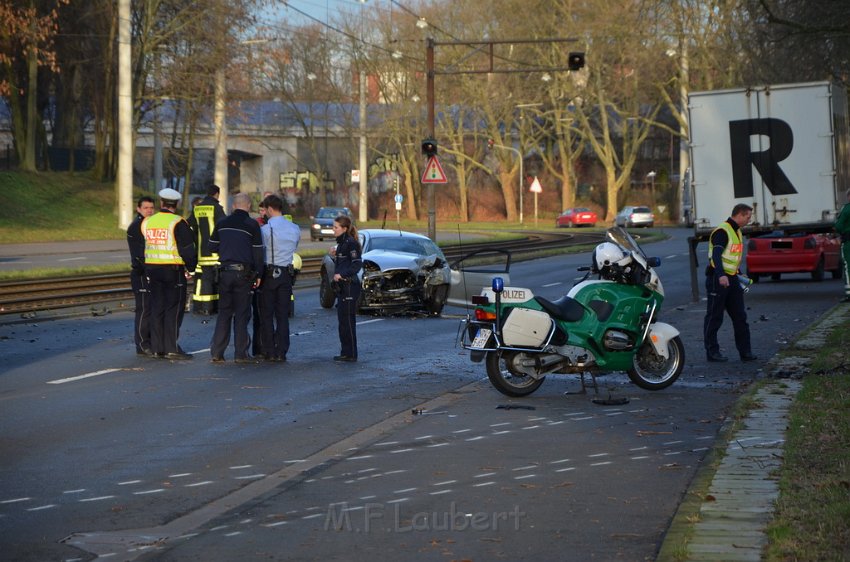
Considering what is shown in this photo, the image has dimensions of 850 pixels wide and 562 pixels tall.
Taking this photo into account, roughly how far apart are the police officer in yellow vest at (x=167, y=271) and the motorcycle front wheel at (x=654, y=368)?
5.23 meters

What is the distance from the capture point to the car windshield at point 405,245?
2216 cm

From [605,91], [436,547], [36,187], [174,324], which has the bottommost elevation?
[436,547]

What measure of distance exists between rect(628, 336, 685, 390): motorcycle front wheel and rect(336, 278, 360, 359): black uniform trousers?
11.9 ft

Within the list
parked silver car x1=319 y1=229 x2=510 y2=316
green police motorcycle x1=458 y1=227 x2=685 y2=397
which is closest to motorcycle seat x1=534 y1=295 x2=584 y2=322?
green police motorcycle x1=458 y1=227 x2=685 y2=397

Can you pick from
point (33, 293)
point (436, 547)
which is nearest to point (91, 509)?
point (436, 547)

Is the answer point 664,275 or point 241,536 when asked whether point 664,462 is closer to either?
point 241,536

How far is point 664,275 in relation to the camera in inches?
1264

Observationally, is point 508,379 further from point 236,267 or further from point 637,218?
point 637,218

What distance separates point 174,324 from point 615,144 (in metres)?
72.5

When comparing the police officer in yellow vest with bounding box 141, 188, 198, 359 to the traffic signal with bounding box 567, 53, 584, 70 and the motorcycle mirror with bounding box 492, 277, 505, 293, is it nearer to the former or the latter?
the motorcycle mirror with bounding box 492, 277, 505, 293

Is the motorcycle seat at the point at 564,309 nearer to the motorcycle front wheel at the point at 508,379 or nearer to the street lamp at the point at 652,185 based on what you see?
the motorcycle front wheel at the point at 508,379

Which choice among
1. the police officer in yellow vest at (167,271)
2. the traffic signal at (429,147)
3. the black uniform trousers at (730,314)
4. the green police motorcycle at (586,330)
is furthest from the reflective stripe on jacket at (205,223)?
the traffic signal at (429,147)

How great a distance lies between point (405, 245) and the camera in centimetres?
2242

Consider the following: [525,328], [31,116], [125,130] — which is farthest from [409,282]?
[31,116]
